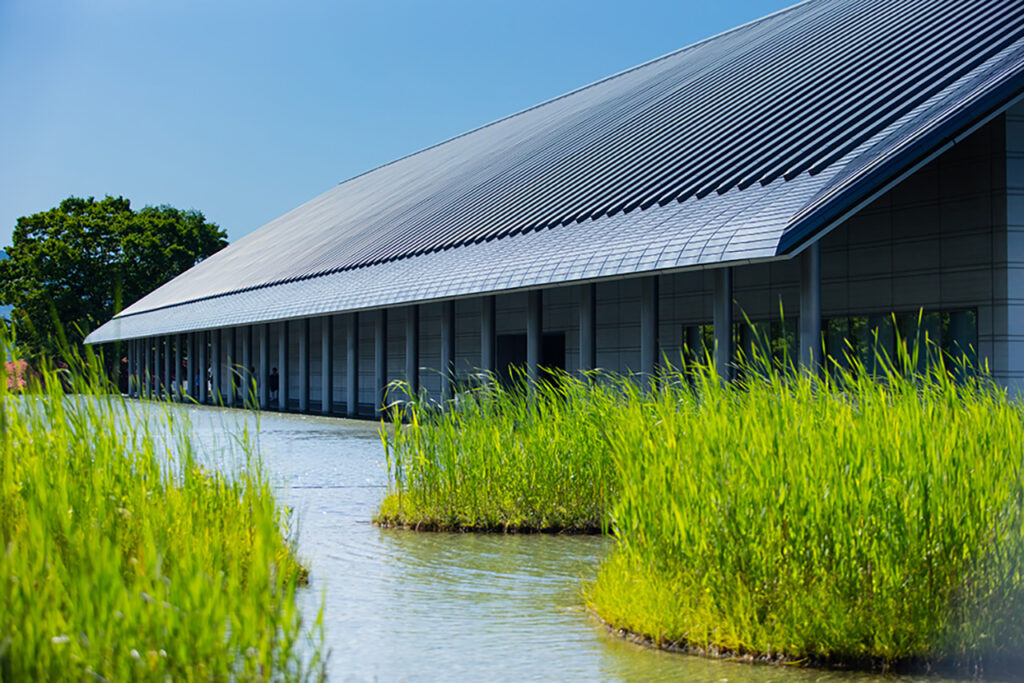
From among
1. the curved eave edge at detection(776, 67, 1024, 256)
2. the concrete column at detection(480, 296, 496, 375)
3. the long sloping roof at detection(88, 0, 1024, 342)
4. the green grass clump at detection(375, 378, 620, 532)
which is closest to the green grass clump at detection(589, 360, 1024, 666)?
the green grass clump at detection(375, 378, 620, 532)

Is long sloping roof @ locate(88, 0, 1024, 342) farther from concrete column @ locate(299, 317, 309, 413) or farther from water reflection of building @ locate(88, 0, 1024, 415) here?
concrete column @ locate(299, 317, 309, 413)

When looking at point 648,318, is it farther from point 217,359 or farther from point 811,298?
point 217,359

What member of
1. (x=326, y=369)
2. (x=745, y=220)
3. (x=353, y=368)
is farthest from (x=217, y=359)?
(x=745, y=220)

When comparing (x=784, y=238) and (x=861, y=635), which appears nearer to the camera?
(x=861, y=635)

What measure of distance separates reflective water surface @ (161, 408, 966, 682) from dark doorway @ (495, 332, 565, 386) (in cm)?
1558

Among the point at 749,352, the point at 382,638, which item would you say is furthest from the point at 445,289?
the point at 382,638

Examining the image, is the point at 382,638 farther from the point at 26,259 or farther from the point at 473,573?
the point at 26,259

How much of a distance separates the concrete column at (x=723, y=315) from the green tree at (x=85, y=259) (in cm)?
5079

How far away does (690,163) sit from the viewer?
20422 mm

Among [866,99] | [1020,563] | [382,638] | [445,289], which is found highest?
[866,99]

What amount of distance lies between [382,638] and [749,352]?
605 inches

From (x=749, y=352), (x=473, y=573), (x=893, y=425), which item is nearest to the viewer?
(x=893, y=425)

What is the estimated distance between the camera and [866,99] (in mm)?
17750

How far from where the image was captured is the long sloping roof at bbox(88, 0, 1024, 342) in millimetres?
15047
